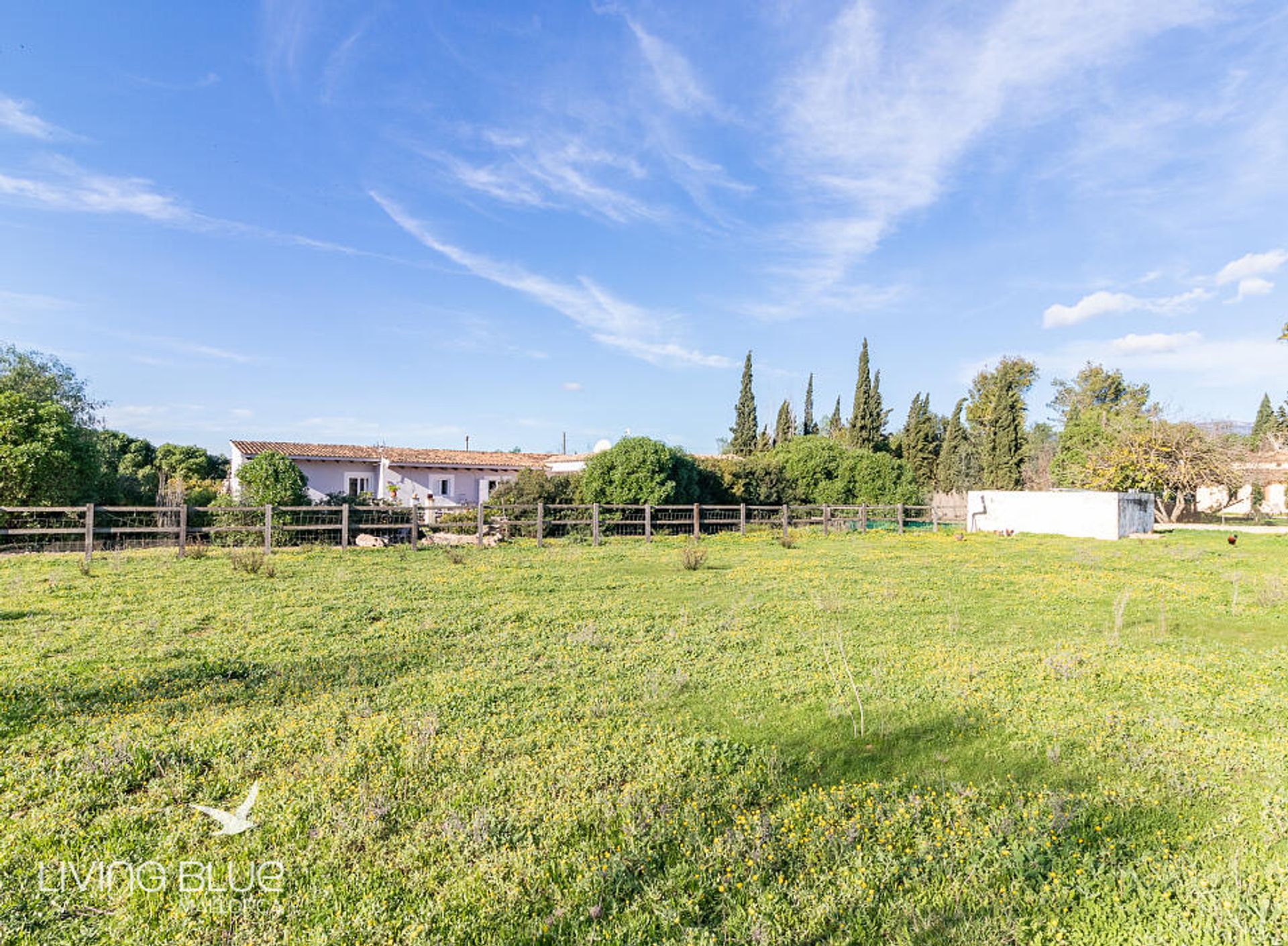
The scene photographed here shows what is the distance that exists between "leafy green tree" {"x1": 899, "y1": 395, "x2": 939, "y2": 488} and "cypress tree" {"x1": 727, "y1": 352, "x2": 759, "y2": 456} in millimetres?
11972

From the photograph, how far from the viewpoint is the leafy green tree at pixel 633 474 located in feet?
69.8

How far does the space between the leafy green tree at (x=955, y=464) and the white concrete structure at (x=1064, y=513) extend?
16867 millimetres

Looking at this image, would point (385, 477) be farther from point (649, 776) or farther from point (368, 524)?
point (649, 776)

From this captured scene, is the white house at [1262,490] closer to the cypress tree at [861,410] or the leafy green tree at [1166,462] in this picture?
the leafy green tree at [1166,462]

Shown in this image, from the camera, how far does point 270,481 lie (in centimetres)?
1784

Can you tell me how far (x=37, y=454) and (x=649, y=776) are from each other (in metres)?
18.5

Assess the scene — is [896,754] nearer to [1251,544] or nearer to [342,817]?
[342,817]

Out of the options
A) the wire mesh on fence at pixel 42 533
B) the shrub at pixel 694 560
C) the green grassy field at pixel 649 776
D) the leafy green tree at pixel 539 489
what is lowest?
the green grassy field at pixel 649 776

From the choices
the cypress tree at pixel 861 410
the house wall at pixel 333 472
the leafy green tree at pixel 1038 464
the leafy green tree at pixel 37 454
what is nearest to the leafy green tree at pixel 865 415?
the cypress tree at pixel 861 410

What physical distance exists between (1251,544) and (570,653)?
22.6m

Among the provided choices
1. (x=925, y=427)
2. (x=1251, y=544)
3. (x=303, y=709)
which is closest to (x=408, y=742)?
(x=303, y=709)

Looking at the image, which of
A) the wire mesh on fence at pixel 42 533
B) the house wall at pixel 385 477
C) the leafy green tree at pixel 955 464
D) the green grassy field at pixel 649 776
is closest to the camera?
the green grassy field at pixel 649 776

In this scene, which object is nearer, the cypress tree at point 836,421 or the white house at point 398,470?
the white house at point 398,470

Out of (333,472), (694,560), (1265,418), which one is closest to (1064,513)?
(694,560)
